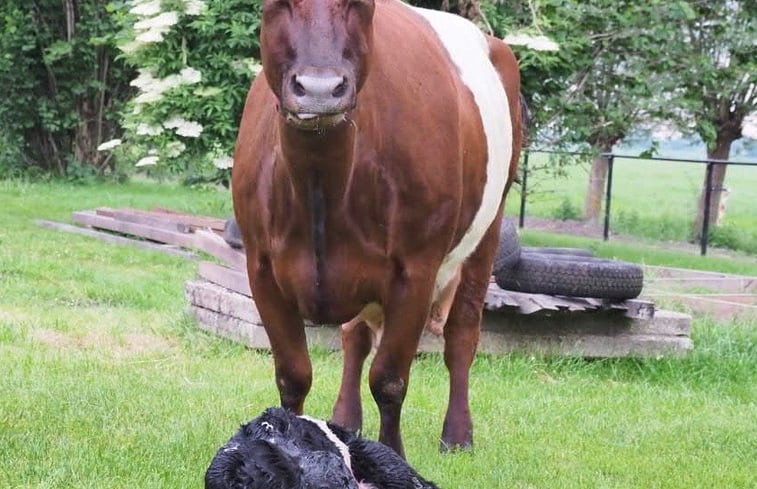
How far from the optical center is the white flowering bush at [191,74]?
9.48 metres

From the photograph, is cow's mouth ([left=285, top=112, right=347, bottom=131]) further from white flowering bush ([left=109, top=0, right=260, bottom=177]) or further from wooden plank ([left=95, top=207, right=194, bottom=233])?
wooden plank ([left=95, top=207, right=194, bottom=233])

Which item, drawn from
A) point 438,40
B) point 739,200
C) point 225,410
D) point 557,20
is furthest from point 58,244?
point 739,200

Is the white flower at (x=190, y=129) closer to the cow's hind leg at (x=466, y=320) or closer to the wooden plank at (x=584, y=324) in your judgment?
the wooden plank at (x=584, y=324)

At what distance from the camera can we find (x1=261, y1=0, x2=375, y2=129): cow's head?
10.9 feet

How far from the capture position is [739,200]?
29953 mm

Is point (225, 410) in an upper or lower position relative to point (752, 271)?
upper

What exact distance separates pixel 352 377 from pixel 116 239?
28.4 ft

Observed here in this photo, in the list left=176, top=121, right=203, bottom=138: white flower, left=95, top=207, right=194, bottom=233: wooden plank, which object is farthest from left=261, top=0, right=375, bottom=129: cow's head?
left=95, top=207, right=194, bottom=233: wooden plank

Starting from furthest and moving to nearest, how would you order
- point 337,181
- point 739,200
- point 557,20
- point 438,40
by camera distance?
point 739,200, point 557,20, point 438,40, point 337,181

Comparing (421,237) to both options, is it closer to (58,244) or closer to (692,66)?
(58,244)

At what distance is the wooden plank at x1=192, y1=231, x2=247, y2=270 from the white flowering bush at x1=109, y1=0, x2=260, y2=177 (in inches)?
52.7

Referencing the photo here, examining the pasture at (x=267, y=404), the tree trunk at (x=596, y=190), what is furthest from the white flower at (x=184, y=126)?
the tree trunk at (x=596, y=190)

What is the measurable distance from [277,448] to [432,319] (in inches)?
94.2

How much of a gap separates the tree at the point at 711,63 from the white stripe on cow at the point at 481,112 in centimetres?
822
